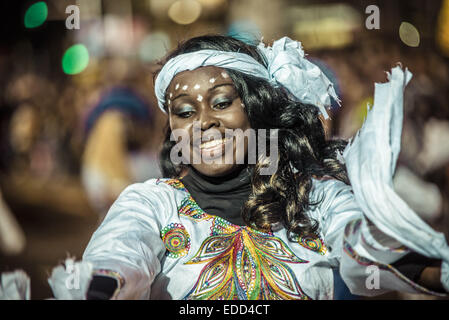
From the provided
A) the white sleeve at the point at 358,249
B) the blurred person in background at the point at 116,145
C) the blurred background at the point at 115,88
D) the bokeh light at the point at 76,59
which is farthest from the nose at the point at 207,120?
the bokeh light at the point at 76,59

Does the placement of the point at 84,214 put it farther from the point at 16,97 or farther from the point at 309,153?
the point at 309,153

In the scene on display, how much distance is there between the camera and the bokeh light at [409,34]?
437 centimetres

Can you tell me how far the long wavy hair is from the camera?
6.68 feet

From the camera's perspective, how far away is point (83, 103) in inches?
188

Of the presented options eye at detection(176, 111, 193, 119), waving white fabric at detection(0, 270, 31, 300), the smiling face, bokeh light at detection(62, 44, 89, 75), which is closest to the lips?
the smiling face

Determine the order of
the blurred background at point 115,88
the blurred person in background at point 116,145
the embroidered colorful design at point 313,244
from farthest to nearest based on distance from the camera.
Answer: the blurred person in background at point 116,145 < the blurred background at point 115,88 < the embroidered colorful design at point 313,244

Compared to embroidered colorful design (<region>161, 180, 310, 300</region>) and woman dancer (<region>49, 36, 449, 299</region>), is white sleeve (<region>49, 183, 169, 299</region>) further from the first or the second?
embroidered colorful design (<region>161, 180, 310, 300</region>)

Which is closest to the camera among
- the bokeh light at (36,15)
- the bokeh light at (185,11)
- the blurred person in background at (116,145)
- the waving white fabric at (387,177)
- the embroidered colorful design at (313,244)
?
the waving white fabric at (387,177)

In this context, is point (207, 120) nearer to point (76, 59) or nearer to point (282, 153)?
point (282, 153)

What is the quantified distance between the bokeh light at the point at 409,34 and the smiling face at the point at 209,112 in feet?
9.02

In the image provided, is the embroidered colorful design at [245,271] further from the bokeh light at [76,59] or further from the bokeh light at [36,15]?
the bokeh light at [76,59]

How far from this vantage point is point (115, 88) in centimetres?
481

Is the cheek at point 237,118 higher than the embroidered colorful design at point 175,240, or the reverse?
the cheek at point 237,118

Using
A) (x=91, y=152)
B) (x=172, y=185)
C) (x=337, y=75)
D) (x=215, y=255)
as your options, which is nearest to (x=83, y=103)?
(x=91, y=152)
